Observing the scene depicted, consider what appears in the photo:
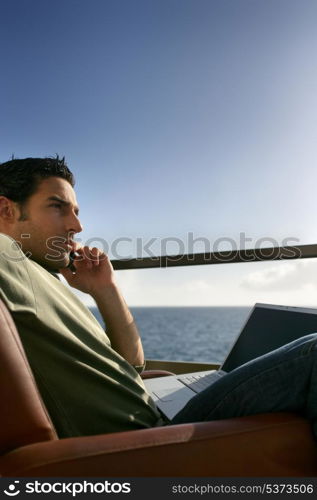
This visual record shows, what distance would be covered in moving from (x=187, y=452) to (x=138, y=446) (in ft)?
0.26

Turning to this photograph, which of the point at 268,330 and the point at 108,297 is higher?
the point at 108,297

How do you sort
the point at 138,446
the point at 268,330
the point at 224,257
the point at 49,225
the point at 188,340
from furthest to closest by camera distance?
the point at 188,340, the point at 224,257, the point at 268,330, the point at 49,225, the point at 138,446

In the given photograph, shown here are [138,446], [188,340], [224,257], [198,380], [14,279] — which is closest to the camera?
[138,446]

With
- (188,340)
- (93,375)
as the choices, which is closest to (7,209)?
(93,375)

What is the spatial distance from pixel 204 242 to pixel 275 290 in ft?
183

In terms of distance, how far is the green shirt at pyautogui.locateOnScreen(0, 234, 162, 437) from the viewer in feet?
2.21

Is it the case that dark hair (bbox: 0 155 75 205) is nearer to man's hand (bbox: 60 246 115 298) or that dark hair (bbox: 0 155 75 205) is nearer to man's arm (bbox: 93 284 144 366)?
man's hand (bbox: 60 246 115 298)

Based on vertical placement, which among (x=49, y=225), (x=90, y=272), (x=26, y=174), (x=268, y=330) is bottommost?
(x=268, y=330)

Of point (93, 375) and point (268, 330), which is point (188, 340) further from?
point (93, 375)

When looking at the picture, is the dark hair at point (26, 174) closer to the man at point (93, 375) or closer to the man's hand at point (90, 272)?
the man's hand at point (90, 272)

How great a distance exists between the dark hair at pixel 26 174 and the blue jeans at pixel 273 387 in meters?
0.84

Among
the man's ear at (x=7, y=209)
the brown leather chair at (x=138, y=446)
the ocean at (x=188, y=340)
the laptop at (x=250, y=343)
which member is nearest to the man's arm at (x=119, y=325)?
the laptop at (x=250, y=343)

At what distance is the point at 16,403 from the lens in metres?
0.56

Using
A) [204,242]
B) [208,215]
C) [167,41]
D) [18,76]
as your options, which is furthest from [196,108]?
[208,215]
